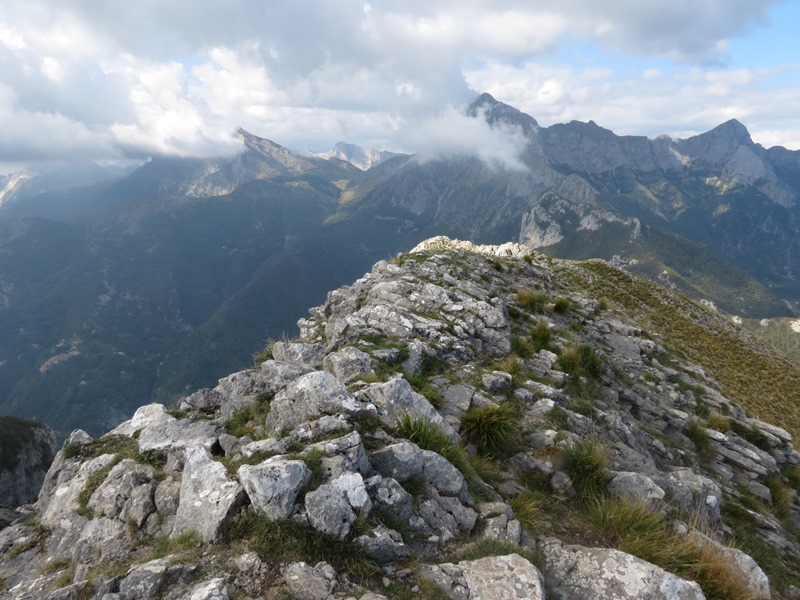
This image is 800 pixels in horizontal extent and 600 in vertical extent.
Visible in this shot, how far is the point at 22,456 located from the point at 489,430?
80172 mm

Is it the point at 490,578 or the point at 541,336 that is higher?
the point at 541,336

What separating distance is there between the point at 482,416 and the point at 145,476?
6726 millimetres

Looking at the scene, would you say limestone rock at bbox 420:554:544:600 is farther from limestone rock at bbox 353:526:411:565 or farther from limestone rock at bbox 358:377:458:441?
limestone rock at bbox 358:377:458:441

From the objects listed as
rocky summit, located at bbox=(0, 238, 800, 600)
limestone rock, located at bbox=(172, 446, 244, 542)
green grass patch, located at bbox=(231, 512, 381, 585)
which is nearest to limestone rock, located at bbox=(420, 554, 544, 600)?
rocky summit, located at bbox=(0, 238, 800, 600)

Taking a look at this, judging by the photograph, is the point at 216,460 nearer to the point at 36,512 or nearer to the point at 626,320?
the point at 36,512

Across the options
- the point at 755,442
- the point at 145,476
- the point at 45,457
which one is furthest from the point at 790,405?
the point at 45,457

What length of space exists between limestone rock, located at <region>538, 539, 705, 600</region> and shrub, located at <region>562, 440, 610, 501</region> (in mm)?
1963

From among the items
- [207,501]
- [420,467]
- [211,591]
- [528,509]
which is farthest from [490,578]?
[207,501]

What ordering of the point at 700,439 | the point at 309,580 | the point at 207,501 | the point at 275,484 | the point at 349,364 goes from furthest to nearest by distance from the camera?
the point at 700,439, the point at 349,364, the point at 207,501, the point at 275,484, the point at 309,580

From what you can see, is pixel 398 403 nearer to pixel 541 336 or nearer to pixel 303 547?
pixel 303 547

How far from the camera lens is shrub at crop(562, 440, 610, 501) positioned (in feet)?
26.0

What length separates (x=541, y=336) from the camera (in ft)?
48.6

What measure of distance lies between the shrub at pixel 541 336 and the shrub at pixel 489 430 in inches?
215

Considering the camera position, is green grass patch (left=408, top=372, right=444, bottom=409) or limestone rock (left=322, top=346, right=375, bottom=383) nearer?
green grass patch (left=408, top=372, right=444, bottom=409)
